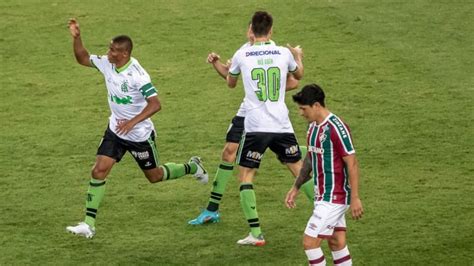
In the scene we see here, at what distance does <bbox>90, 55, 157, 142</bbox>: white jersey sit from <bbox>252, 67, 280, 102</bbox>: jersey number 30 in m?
1.26

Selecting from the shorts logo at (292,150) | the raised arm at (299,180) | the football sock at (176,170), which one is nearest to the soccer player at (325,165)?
the raised arm at (299,180)

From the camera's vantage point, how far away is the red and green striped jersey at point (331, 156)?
12.0m

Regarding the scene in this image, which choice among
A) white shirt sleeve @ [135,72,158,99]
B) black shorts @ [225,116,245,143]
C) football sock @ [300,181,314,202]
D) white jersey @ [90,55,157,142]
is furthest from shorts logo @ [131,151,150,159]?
football sock @ [300,181,314,202]

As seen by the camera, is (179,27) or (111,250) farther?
(179,27)

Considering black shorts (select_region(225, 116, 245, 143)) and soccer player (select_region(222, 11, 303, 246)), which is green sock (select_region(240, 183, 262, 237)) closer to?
soccer player (select_region(222, 11, 303, 246))

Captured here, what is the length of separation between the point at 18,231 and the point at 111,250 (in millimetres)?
1375

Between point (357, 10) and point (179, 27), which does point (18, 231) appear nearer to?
point (179, 27)

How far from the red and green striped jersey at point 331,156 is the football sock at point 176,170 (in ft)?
11.5

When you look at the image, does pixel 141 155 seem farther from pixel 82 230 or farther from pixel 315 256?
pixel 315 256

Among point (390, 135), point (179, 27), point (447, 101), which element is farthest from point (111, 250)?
point (179, 27)

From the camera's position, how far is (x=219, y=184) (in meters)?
15.0

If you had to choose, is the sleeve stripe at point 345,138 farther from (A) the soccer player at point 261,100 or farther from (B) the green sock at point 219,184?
(B) the green sock at point 219,184

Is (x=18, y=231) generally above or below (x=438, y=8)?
below

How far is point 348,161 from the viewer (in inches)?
470
